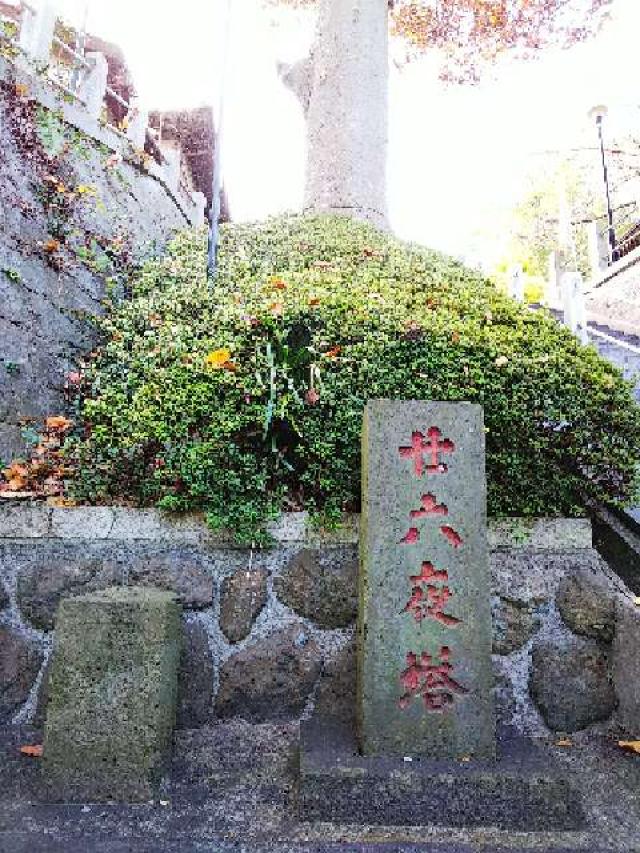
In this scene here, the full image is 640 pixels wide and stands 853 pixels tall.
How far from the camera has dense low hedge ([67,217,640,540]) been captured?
10.5 ft

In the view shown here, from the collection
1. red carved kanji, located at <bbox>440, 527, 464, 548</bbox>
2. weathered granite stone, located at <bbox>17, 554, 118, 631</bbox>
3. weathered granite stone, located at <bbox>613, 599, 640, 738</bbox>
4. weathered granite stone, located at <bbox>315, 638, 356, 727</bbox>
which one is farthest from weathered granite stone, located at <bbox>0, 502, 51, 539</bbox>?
weathered granite stone, located at <bbox>613, 599, 640, 738</bbox>

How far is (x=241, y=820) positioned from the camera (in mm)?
2359

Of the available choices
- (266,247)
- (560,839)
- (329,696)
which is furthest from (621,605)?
(266,247)

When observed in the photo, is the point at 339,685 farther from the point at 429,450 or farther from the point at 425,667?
the point at 429,450

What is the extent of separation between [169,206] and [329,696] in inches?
289

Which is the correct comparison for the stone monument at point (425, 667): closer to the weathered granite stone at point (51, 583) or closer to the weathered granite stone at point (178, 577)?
the weathered granite stone at point (178, 577)

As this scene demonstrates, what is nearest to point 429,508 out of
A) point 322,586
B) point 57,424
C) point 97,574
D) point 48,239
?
point 322,586

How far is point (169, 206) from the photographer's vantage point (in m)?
8.68

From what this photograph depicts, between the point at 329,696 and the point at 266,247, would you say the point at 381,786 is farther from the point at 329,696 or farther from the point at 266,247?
the point at 266,247

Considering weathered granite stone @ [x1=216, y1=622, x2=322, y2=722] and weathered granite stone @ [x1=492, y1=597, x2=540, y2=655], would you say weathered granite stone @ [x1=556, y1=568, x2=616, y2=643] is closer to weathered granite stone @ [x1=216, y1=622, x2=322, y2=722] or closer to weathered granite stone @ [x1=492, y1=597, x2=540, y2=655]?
weathered granite stone @ [x1=492, y1=597, x2=540, y2=655]

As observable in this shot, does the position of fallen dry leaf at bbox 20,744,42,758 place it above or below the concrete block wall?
below

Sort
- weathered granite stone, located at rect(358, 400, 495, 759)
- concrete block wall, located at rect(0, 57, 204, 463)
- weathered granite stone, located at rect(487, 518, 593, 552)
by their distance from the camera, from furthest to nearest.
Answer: concrete block wall, located at rect(0, 57, 204, 463) < weathered granite stone, located at rect(487, 518, 593, 552) < weathered granite stone, located at rect(358, 400, 495, 759)

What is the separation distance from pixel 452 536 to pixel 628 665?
116cm

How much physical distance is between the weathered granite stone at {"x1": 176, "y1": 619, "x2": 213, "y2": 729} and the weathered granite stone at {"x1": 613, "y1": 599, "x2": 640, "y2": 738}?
1959 mm
